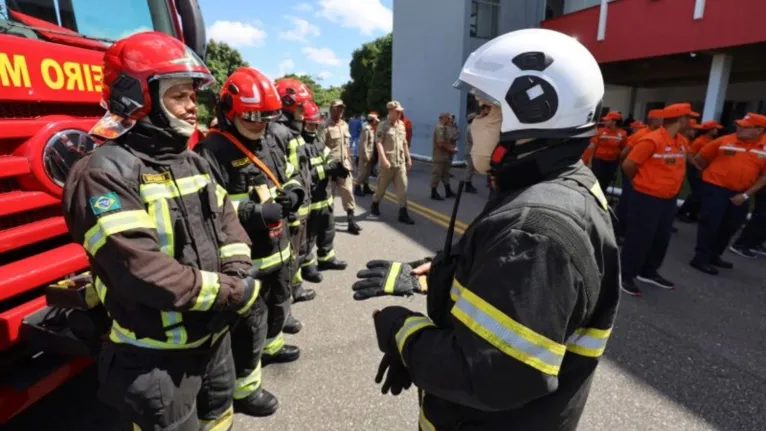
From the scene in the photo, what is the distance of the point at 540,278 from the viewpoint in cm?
96

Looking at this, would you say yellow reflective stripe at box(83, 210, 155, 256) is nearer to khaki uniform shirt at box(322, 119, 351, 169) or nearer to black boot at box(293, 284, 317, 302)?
black boot at box(293, 284, 317, 302)

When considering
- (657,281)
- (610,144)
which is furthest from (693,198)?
(657,281)

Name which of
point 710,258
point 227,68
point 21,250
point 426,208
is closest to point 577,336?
point 21,250

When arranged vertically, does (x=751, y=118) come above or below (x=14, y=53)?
below

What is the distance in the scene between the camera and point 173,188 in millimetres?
1749

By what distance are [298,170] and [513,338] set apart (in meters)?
2.94

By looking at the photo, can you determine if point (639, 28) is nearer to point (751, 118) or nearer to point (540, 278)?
point (751, 118)

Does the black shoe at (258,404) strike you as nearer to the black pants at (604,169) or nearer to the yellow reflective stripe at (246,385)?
the yellow reflective stripe at (246,385)

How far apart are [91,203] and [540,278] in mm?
1498

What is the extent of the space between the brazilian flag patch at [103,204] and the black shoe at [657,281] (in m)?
5.20

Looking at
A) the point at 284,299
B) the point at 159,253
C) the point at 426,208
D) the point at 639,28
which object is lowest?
the point at 426,208

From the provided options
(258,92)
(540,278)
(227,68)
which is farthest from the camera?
(227,68)

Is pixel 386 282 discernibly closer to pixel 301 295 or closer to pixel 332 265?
pixel 301 295

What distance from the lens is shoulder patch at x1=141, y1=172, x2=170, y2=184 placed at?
167 cm
